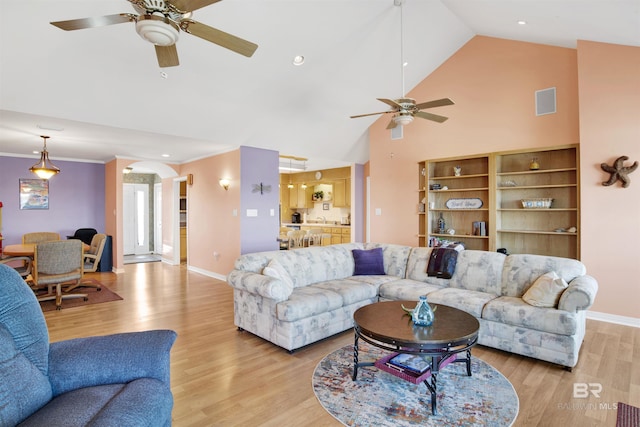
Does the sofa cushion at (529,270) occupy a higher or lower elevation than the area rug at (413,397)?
higher

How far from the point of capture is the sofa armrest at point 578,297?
9.07 ft

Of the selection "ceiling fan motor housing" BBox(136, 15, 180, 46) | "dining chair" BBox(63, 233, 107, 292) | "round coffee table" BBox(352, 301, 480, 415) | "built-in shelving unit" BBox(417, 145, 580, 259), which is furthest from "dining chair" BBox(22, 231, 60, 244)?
"built-in shelving unit" BBox(417, 145, 580, 259)

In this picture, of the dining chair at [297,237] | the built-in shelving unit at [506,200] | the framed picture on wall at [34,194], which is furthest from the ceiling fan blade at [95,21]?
the framed picture on wall at [34,194]

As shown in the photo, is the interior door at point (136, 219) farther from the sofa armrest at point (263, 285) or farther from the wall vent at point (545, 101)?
the wall vent at point (545, 101)

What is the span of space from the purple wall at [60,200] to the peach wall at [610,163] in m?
9.40

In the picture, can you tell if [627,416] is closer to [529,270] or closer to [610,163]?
[529,270]

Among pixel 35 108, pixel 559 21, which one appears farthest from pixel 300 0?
pixel 35 108

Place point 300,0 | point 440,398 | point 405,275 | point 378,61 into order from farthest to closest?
point 378,61, point 405,275, point 300,0, point 440,398

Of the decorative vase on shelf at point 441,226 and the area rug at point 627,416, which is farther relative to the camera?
the decorative vase on shelf at point 441,226

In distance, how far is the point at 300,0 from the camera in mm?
3646

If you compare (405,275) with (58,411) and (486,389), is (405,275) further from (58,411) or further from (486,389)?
(58,411)

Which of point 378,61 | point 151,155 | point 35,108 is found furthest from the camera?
point 151,155

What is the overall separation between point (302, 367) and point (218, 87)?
3590 millimetres

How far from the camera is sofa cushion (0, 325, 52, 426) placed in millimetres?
1305
